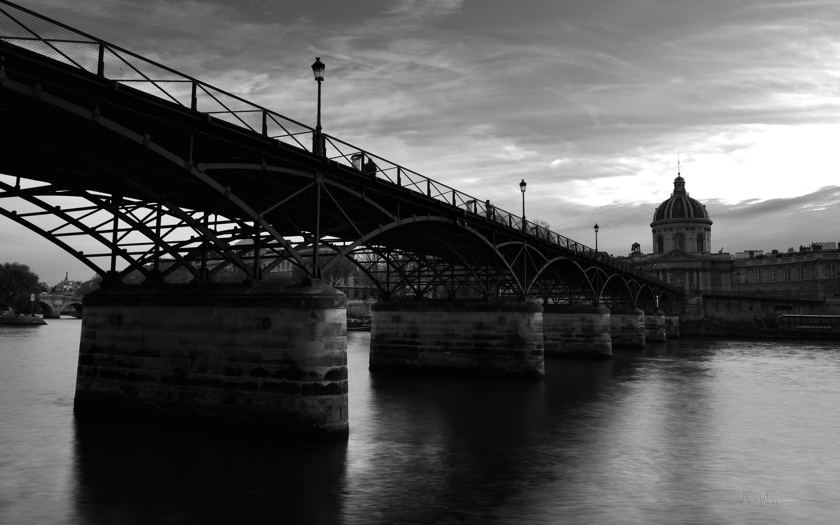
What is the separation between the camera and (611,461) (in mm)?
18938

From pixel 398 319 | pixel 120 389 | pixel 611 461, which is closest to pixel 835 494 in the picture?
pixel 611 461

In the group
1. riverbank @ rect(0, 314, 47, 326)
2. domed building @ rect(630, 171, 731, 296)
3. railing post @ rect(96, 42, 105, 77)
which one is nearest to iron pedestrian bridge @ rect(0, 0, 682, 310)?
railing post @ rect(96, 42, 105, 77)

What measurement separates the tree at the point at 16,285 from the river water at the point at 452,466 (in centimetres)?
8996

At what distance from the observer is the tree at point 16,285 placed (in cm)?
10681

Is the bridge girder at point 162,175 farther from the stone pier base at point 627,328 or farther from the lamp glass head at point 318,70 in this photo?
the stone pier base at point 627,328

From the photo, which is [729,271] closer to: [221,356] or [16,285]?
[16,285]

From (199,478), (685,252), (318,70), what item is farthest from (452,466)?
(685,252)

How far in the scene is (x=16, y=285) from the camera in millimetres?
107625

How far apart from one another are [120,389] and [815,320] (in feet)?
346

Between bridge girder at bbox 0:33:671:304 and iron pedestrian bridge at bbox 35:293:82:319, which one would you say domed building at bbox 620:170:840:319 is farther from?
iron pedestrian bridge at bbox 35:293:82:319

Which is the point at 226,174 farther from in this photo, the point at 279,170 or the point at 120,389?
the point at 120,389

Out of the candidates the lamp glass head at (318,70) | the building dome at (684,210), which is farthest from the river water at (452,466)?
the building dome at (684,210)

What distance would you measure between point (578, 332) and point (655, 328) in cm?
3660

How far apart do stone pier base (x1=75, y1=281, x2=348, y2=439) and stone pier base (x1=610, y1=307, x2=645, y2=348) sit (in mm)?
58850
